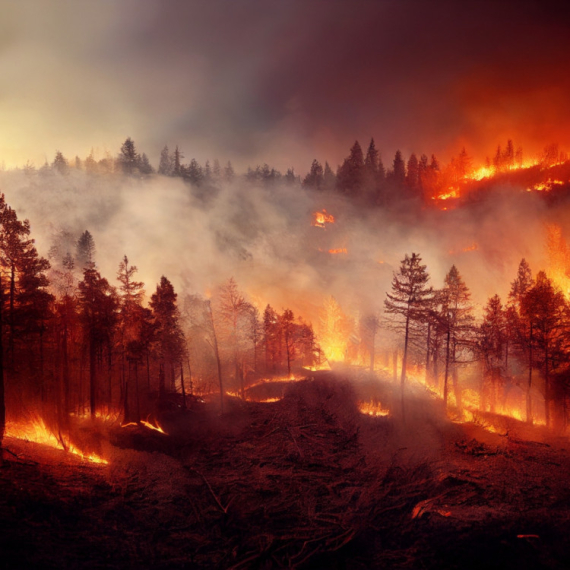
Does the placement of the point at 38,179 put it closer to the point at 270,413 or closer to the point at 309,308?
the point at 309,308

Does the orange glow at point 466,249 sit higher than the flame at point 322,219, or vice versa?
the flame at point 322,219

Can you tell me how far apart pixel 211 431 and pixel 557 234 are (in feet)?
325

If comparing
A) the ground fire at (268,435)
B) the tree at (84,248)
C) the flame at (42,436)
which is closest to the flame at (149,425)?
the ground fire at (268,435)

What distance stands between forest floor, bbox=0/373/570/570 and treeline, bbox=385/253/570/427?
582 centimetres

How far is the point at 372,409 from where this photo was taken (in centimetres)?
2798

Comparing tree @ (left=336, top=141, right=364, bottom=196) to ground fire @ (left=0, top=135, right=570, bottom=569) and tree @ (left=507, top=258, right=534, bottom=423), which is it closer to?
ground fire @ (left=0, top=135, right=570, bottom=569)

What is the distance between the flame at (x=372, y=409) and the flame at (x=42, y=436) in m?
20.0

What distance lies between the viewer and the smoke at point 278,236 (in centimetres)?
8062

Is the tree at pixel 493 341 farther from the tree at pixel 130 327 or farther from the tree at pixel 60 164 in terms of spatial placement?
the tree at pixel 60 164

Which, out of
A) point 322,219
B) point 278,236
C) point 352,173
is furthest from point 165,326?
point 352,173

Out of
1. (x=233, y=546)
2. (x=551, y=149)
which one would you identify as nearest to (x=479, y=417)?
(x=233, y=546)

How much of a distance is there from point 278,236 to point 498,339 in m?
74.3

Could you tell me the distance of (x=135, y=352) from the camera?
2759cm

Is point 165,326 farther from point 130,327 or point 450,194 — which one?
point 450,194
